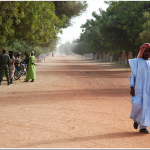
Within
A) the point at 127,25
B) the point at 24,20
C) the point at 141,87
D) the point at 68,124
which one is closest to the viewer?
the point at 141,87

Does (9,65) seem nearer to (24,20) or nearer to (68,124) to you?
(24,20)

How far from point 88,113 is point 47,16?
1382cm

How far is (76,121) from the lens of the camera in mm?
6531

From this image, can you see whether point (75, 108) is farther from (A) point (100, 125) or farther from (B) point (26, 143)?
(B) point (26, 143)

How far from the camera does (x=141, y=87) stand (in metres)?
5.66

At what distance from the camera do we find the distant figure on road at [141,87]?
18.3 feet

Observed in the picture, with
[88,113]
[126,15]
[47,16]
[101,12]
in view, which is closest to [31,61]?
[47,16]

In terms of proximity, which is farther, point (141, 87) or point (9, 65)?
point (9, 65)

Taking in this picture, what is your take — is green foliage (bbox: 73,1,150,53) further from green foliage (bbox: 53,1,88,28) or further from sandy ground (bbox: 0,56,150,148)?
sandy ground (bbox: 0,56,150,148)

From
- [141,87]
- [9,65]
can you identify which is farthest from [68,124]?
[9,65]

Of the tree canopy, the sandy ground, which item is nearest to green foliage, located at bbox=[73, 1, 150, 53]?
the tree canopy

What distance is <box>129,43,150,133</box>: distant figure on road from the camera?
558 cm

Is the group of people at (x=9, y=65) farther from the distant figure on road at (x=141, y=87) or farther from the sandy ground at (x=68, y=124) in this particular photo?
the distant figure on road at (x=141, y=87)

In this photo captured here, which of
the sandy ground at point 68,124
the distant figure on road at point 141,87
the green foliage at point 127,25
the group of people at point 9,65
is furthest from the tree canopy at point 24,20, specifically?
the distant figure on road at point 141,87
